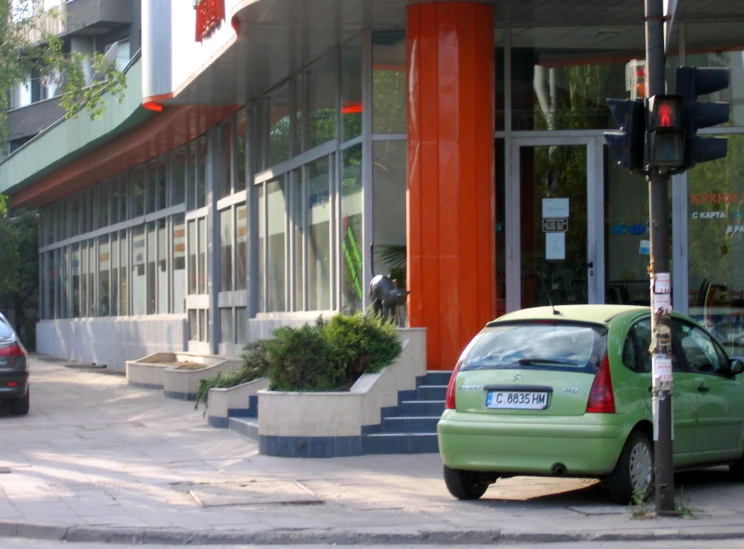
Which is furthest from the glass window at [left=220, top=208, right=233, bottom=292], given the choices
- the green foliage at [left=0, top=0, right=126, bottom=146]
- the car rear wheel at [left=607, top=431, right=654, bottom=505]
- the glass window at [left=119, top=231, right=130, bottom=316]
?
the car rear wheel at [left=607, top=431, right=654, bottom=505]

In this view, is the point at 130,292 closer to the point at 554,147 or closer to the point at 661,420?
the point at 554,147

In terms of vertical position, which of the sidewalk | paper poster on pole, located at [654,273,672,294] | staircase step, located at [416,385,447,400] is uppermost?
paper poster on pole, located at [654,273,672,294]

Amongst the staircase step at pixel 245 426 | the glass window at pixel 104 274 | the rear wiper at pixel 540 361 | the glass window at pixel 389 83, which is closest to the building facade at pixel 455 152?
the glass window at pixel 389 83

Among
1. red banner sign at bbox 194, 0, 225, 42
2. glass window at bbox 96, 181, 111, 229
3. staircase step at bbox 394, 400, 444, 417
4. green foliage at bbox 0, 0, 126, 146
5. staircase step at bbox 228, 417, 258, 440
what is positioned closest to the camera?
staircase step at bbox 394, 400, 444, 417

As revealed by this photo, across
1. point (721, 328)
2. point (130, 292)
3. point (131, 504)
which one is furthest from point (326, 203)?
point (130, 292)

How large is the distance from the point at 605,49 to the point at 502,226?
9.15 ft

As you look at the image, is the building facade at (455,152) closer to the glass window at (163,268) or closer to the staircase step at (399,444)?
the staircase step at (399,444)

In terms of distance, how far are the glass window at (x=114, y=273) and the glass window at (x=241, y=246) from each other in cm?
992

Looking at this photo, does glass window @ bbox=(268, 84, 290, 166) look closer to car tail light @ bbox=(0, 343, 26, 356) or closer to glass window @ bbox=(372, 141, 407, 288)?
glass window @ bbox=(372, 141, 407, 288)

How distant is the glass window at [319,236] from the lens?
17422 mm

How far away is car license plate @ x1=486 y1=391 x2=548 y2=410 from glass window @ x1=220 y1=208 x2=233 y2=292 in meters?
13.4

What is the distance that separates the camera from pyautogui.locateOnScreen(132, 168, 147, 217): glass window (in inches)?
1131

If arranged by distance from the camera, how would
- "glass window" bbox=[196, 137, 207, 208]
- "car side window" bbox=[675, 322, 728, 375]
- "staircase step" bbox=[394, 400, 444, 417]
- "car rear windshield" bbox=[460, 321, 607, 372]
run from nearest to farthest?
"car rear windshield" bbox=[460, 321, 607, 372] < "car side window" bbox=[675, 322, 728, 375] < "staircase step" bbox=[394, 400, 444, 417] < "glass window" bbox=[196, 137, 207, 208]

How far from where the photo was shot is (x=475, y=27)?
14562 millimetres
